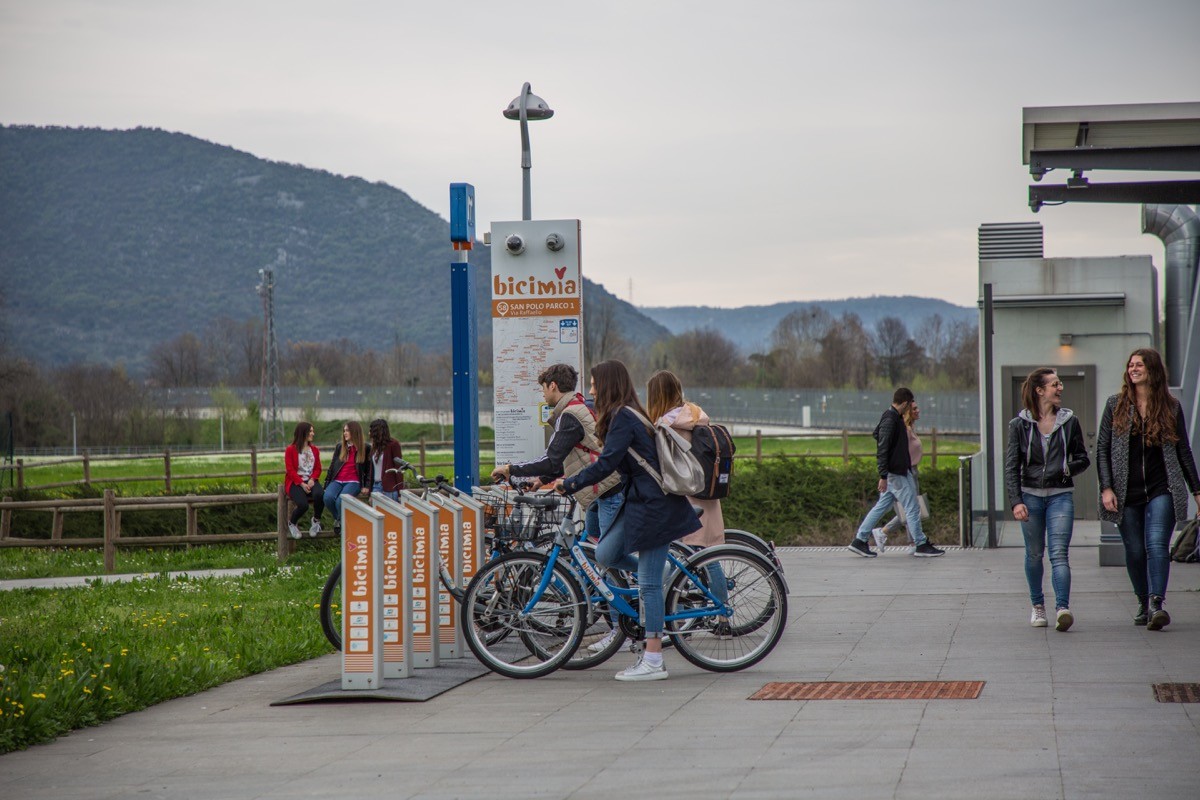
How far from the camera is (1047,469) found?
9117 mm

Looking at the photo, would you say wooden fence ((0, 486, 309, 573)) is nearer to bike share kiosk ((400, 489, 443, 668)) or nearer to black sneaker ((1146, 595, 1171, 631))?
bike share kiosk ((400, 489, 443, 668))

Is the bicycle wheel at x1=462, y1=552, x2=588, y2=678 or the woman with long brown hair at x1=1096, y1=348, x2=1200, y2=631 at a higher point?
the woman with long brown hair at x1=1096, y1=348, x2=1200, y2=631

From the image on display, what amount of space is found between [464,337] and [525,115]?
4525mm

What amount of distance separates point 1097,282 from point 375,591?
15.0 meters

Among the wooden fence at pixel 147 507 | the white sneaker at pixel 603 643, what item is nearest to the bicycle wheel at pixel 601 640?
the white sneaker at pixel 603 643

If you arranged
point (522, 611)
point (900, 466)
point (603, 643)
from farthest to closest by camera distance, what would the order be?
point (900, 466) < point (603, 643) < point (522, 611)

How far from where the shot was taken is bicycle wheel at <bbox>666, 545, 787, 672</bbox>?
7.94 metres

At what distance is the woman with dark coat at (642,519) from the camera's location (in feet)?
25.2

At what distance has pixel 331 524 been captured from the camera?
21.3 metres

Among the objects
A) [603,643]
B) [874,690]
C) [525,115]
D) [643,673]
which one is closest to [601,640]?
[603,643]

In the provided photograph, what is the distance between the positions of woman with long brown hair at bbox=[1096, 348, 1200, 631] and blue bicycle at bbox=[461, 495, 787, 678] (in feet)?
8.28

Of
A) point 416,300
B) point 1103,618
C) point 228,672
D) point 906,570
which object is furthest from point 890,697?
point 416,300

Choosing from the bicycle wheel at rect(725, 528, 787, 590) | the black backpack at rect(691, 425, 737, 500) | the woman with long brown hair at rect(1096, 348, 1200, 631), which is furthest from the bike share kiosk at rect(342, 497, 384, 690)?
the woman with long brown hair at rect(1096, 348, 1200, 631)

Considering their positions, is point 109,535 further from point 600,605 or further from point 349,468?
point 600,605
